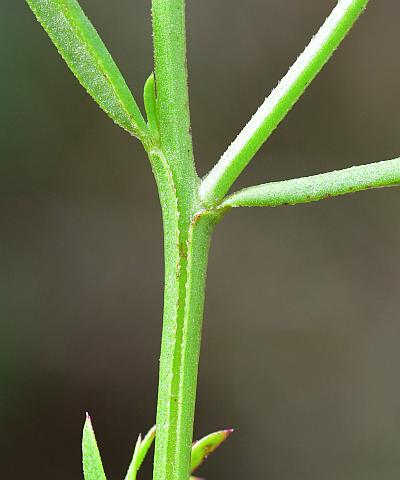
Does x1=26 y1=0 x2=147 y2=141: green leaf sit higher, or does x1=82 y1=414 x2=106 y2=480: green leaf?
x1=26 y1=0 x2=147 y2=141: green leaf

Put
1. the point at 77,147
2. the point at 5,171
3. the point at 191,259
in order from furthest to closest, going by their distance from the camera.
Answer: the point at 77,147
the point at 5,171
the point at 191,259

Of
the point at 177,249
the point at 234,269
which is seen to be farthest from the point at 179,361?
the point at 234,269

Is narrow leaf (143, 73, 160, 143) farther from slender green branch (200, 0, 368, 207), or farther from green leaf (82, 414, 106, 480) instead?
green leaf (82, 414, 106, 480)

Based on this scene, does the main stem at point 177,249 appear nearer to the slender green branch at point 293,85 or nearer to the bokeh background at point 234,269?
the slender green branch at point 293,85

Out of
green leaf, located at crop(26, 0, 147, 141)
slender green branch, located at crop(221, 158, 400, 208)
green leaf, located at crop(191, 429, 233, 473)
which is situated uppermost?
green leaf, located at crop(26, 0, 147, 141)

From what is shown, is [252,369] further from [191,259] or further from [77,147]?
[191,259]

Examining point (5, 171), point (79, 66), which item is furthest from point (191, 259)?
point (5, 171)

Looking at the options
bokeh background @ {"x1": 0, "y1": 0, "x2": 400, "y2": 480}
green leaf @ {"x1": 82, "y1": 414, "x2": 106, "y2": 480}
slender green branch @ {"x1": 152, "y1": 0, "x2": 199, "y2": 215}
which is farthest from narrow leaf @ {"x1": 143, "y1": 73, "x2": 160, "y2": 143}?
bokeh background @ {"x1": 0, "y1": 0, "x2": 400, "y2": 480}
